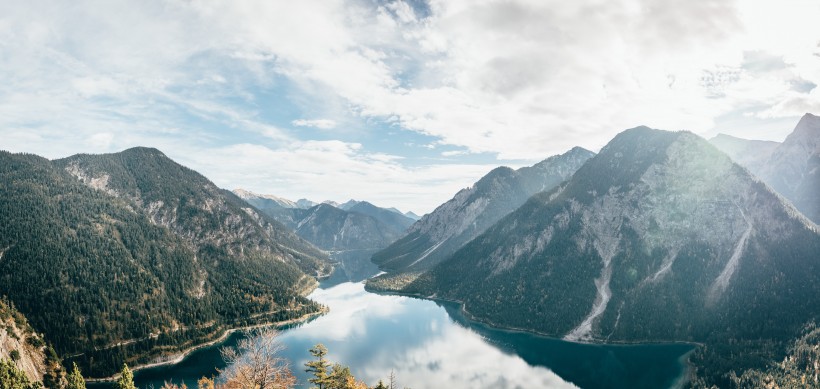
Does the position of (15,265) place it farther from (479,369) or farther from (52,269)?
(479,369)

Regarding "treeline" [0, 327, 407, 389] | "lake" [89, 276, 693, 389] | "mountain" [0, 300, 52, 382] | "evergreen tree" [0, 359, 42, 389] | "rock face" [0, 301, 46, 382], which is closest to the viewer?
"treeline" [0, 327, 407, 389]

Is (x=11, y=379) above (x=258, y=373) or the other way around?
the other way around

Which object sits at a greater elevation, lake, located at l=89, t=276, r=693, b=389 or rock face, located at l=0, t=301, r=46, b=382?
rock face, located at l=0, t=301, r=46, b=382

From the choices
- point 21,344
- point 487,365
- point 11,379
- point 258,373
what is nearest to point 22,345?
point 21,344

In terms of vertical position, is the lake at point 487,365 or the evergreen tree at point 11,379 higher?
the evergreen tree at point 11,379

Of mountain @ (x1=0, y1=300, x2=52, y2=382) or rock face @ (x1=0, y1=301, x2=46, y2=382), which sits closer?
mountain @ (x1=0, y1=300, x2=52, y2=382)

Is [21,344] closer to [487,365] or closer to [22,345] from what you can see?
[22,345]

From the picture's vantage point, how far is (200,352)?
187 m

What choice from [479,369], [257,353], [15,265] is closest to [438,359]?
[479,369]

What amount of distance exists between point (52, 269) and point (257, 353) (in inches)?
8175

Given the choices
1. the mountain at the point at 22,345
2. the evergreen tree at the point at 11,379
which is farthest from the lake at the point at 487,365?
the evergreen tree at the point at 11,379

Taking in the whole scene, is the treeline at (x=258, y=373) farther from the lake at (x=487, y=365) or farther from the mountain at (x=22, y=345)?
the lake at (x=487, y=365)

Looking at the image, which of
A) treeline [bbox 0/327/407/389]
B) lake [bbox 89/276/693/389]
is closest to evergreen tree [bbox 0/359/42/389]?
treeline [bbox 0/327/407/389]

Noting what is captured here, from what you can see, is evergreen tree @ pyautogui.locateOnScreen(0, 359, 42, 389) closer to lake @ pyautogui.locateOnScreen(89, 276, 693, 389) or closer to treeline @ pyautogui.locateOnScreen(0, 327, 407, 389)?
treeline @ pyautogui.locateOnScreen(0, 327, 407, 389)
